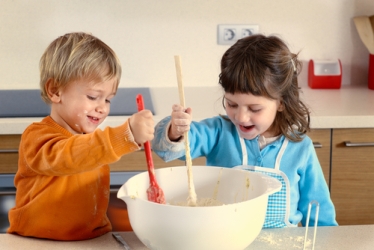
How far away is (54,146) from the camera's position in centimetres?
112

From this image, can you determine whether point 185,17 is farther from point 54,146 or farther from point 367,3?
point 54,146

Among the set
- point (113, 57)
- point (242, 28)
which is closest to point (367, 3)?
point (242, 28)

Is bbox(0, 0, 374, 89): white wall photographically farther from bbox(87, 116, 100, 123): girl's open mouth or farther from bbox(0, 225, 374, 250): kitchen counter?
bbox(0, 225, 374, 250): kitchen counter

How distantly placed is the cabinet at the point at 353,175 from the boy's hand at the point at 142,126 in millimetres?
1268

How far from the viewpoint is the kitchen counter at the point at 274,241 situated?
3.63 ft

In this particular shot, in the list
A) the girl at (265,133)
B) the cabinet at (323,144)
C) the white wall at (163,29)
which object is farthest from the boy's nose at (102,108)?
the white wall at (163,29)

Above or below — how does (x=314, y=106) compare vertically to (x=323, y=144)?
above

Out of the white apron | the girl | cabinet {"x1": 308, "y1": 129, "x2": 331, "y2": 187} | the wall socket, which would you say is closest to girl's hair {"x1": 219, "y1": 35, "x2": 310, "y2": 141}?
the girl

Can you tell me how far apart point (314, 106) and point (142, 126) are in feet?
4.53

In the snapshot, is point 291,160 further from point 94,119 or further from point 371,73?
point 371,73

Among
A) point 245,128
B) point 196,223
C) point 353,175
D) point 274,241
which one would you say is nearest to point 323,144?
point 353,175

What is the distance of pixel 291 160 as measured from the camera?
1424 mm

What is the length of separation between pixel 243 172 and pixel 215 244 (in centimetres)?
26

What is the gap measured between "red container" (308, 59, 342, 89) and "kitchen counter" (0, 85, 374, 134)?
0.04 metres
